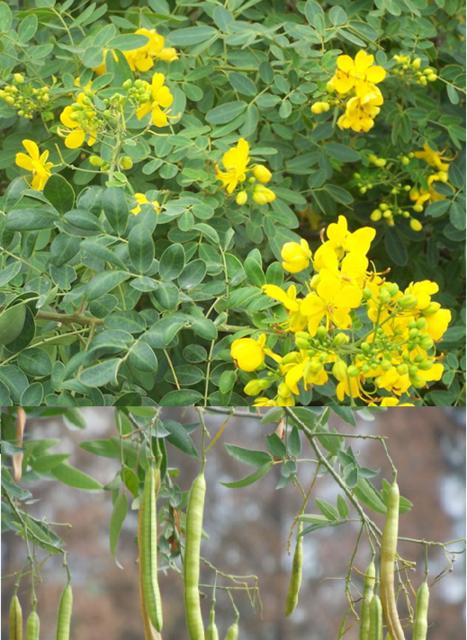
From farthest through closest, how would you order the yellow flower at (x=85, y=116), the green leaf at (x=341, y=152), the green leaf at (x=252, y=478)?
the green leaf at (x=341, y=152), the yellow flower at (x=85, y=116), the green leaf at (x=252, y=478)

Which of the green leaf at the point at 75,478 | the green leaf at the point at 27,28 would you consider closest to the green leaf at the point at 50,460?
the green leaf at the point at 75,478

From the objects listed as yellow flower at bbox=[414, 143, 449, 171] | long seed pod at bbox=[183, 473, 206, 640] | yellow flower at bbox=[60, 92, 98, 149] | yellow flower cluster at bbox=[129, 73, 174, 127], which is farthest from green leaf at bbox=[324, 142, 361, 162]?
long seed pod at bbox=[183, 473, 206, 640]

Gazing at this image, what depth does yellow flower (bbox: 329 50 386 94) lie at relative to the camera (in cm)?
173

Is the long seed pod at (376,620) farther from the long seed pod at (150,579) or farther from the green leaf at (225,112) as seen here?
the green leaf at (225,112)

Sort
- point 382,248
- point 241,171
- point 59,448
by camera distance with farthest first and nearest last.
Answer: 1. point 382,248
2. point 241,171
3. point 59,448

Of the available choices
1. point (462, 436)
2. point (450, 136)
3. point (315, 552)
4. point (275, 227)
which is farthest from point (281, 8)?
point (315, 552)

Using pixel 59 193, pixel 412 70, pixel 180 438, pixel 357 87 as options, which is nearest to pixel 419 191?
pixel 412 70

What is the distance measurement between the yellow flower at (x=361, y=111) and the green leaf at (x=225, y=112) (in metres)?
0.16

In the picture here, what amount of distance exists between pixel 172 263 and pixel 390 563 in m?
0.43

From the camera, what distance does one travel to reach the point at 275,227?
1.71 m

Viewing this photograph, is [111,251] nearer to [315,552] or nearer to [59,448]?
[59,448]

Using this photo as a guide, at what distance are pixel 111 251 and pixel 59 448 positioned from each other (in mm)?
233

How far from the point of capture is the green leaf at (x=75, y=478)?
114 centimetres

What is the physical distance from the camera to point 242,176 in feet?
5.33
